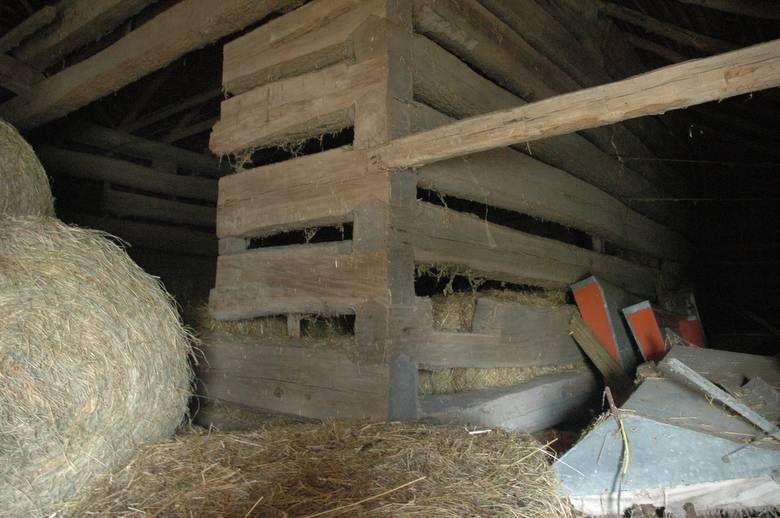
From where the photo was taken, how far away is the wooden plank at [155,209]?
661 centimetres

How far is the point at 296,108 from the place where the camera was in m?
3.39

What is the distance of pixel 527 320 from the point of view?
3.97m

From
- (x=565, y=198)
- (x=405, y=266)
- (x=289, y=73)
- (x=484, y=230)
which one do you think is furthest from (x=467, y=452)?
(x=565, y=198)

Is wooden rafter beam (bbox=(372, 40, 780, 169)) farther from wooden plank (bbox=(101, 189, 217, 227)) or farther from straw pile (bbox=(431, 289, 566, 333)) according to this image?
wooden plank (bbox=(101, 189, 217, 227))

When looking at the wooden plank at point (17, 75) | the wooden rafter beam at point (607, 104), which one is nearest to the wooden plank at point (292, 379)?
the wooden rafter beam at point (607, 104)

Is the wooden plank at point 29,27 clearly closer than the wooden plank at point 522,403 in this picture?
No

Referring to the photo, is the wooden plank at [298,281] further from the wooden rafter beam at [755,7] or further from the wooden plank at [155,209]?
the wooden rafter beam at [755,7]

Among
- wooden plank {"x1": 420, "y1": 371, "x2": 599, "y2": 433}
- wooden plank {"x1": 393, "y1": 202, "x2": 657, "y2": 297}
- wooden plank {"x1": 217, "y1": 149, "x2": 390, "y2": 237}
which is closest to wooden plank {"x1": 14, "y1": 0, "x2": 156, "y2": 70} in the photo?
wooden plank {"x1": 217, "y1": 149, "x2": 390, "y2": 237}

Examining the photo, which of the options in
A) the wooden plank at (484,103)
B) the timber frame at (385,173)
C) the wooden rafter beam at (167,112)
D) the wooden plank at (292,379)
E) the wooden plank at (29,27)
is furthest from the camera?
the wooden rafter beam at (167,112)

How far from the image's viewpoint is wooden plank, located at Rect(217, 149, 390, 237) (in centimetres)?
299

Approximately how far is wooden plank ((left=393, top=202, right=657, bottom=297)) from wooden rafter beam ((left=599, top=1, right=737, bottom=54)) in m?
2.17

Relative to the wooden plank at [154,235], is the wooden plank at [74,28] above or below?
above

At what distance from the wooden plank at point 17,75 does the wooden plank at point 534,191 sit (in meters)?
4.35

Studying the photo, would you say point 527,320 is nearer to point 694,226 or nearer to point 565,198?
point 565,198
